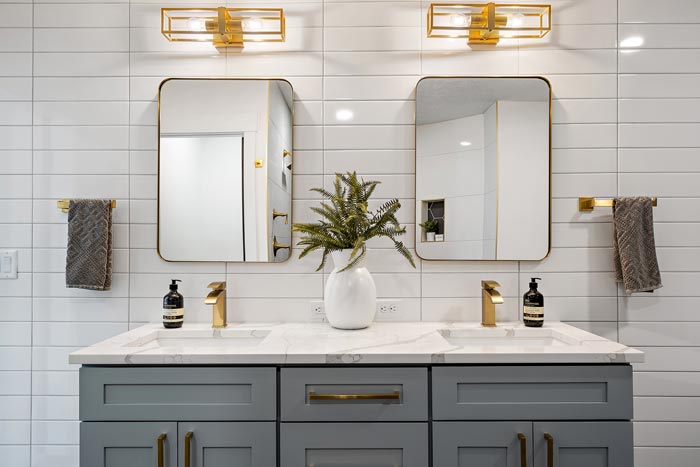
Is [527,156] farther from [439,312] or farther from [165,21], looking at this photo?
[165,21]

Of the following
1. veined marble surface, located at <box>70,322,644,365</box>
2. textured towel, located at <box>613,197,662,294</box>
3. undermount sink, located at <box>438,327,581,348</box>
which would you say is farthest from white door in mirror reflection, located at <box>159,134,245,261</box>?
textured towel, located at <box>613,197,662,294</box>

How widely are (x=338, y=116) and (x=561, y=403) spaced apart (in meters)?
1.32

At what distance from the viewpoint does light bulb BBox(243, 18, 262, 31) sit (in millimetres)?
1828

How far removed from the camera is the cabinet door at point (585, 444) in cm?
136

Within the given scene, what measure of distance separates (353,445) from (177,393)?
0.54 m

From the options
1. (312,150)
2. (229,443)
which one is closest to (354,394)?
(229,443)

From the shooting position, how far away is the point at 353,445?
136 centimetres

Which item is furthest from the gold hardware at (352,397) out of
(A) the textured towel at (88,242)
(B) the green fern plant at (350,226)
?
(A) the textured towel at (88,242)

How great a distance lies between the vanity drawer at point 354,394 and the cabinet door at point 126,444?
35cm

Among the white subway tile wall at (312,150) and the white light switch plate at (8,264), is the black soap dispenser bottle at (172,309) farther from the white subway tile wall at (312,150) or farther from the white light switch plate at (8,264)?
the white light switch plate at (8,264)

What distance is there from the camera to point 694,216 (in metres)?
1.90

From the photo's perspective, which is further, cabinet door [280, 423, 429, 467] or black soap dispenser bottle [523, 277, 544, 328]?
black soap dispenser bottle [523, 277, 544, 328]

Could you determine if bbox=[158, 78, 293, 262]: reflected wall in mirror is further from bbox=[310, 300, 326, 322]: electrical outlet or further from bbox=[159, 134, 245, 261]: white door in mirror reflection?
bbox=[310, 300, 326, 322]: electrical outlet

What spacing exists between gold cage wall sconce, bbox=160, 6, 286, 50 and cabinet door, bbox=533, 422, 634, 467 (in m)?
1.67
